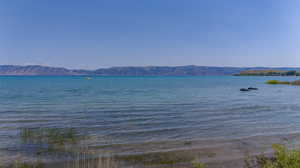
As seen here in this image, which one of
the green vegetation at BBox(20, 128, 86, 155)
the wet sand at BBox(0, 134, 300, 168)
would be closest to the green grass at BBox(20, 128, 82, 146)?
the green vegetation at BBox(20, 128, 86, 155)

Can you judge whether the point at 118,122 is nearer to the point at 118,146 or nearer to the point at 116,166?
the point at 118,146

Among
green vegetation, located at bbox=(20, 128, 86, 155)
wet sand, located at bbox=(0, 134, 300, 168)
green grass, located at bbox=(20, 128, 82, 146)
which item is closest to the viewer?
wet sand, located at bbox=(0, 134, 300, 168)

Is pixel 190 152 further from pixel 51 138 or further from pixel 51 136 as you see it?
pixel 51 136

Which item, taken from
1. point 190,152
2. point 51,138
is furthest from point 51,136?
point 190,152

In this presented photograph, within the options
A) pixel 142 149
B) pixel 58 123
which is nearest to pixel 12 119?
pixel 58 123

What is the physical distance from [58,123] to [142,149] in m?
8.02

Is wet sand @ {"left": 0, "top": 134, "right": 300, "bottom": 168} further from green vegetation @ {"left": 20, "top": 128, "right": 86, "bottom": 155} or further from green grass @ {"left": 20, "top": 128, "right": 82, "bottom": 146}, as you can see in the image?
green grass @ {"left": 20, "top": 128, "right": 82, "bottom": 146}

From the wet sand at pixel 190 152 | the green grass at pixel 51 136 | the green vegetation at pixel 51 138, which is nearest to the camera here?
the wet sand at pixel 190 152

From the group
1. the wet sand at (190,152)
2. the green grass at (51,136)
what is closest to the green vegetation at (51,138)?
the green grass at (51,136)

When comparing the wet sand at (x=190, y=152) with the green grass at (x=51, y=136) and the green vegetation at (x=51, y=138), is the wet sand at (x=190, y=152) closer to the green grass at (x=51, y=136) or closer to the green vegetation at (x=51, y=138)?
the green vegetation at (x=51, y=138)

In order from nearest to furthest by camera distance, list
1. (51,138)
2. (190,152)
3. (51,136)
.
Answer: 1. (190,152)
2. (51,138)
3. (51,136)

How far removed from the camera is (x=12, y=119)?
16.1m

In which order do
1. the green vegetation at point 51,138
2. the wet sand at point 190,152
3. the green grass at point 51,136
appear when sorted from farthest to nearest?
the green grass at point 51,136, the green vegetation at point 51,138, the wet sand at point 190,152

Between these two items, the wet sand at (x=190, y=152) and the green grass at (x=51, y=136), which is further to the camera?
the green grass at (x=51, y=136)
